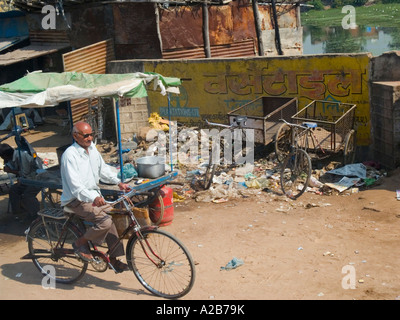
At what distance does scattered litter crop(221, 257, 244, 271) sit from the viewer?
5988 millimetres

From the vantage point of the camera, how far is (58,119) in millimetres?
16422

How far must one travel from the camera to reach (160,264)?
17.3ft

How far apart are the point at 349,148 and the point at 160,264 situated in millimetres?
5246

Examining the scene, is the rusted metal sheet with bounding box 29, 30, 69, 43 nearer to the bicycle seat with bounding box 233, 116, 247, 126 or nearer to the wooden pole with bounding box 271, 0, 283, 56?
the wooden pole with bounding box 271, 0, 283, 56

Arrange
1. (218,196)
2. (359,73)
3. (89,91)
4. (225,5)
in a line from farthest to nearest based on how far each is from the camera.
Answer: (225,5)
(359,73)
(218,196)
(89,91)

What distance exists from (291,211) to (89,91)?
11.5 ft

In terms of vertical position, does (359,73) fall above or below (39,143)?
above

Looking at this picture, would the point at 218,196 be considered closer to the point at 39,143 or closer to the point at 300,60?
the point at 300,60

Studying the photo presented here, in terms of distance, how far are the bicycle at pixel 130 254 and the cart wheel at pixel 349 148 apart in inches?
174

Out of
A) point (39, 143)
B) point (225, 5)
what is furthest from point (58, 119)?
point (225, 5)

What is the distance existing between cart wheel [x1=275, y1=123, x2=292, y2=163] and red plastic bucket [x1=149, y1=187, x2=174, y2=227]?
2.74 m

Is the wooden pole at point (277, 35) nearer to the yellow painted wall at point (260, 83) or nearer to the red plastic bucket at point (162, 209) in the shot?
the yellow painted wall at point (260, 83)

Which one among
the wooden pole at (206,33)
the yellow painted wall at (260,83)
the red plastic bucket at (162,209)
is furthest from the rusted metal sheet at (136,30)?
the red plastic bucket at (162,209)

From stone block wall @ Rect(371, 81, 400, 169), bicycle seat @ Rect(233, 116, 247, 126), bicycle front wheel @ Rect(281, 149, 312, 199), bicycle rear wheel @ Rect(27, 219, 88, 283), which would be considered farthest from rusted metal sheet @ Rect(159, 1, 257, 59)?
bicycle rear wheel @ Rect(27, 219, 88, 283)
